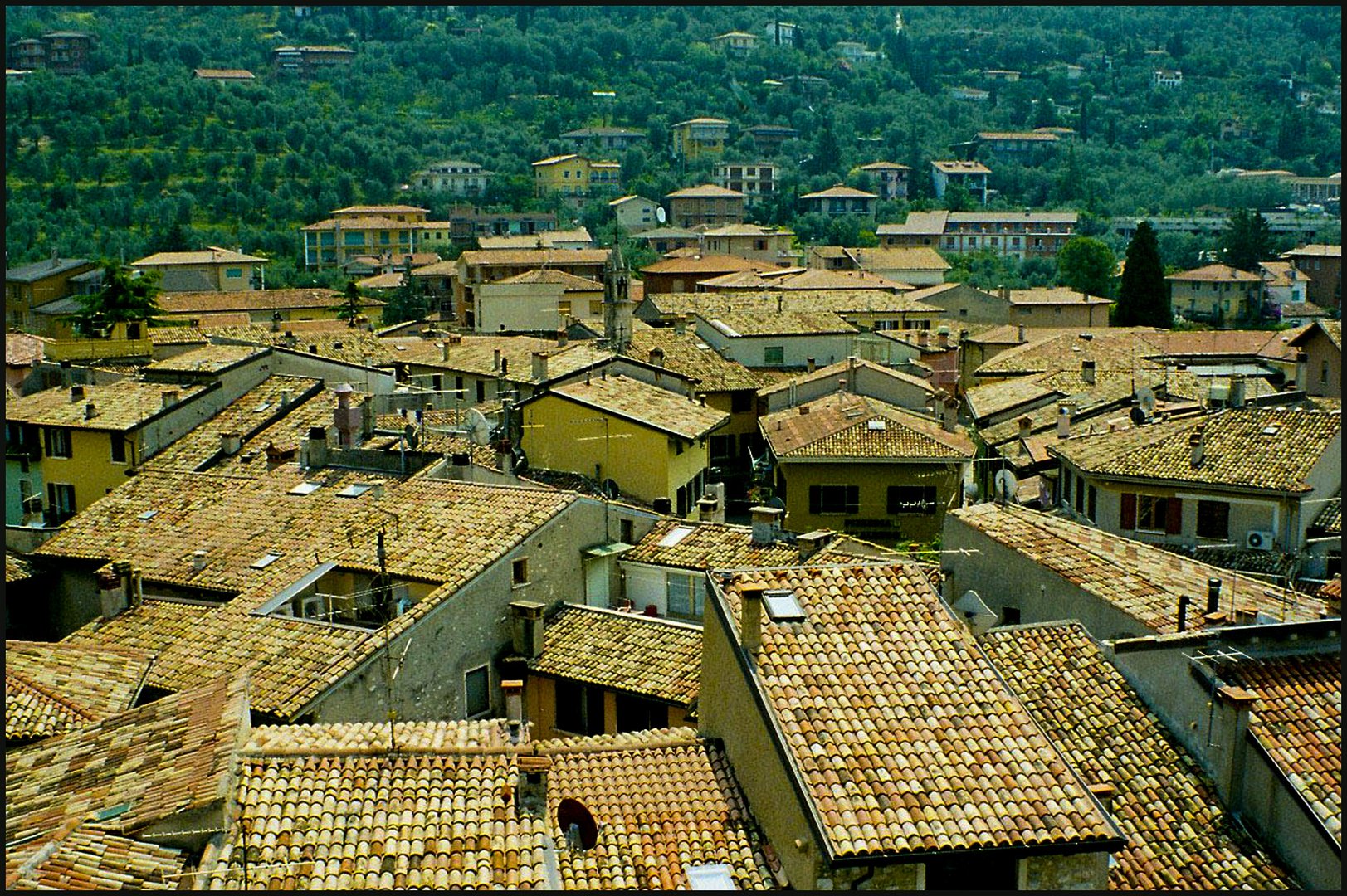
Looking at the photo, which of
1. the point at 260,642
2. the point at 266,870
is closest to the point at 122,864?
the point at 266,870

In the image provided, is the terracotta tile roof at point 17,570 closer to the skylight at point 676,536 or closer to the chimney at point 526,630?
the chimney at point 526,630

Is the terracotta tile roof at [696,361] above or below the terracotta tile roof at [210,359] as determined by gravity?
below

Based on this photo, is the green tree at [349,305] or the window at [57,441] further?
the green tree at [349,305]

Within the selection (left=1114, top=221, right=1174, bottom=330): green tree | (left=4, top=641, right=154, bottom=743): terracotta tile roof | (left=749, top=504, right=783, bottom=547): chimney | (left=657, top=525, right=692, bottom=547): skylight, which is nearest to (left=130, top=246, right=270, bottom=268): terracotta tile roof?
(left=1114, top=221, right=1174, bottom=330): green tree

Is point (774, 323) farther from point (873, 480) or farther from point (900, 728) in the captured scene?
point (900, 728)

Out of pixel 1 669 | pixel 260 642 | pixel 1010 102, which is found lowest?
pixel 260 642

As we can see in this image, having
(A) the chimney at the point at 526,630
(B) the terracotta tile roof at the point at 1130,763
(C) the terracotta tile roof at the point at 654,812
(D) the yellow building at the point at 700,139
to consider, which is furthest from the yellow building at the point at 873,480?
(D) the yellow building at the point at 700,139

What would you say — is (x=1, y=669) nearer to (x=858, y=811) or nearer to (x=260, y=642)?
(x=260, y=642)
